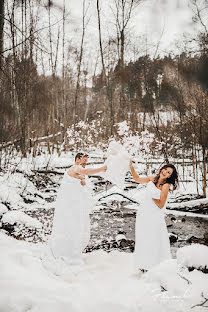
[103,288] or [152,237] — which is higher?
[152,237]

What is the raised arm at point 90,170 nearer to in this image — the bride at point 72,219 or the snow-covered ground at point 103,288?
the bride at point 72,219

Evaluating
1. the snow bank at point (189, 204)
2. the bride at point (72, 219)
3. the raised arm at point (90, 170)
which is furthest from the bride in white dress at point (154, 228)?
the snow bank at point (189, 204)

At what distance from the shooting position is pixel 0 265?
2801 mm

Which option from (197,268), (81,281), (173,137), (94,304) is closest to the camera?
(197,268)

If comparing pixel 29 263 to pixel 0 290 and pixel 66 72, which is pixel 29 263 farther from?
pixel 66 72

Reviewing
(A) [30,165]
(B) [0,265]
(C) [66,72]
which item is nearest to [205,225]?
(B) [0,265]

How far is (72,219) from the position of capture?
3.79 meters

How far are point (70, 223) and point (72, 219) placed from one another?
7cm

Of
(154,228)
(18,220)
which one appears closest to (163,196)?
(154,228)

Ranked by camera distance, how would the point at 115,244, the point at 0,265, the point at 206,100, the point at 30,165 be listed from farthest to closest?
the point at 30,165 → the point at 206,100 → the point at 115,244 → the point at 0,265

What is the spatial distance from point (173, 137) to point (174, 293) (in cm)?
1055

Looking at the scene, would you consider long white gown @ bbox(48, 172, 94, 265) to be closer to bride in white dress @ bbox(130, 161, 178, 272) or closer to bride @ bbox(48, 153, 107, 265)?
bride @ bbox(48, 153, 107, 265)

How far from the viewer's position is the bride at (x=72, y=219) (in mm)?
3719

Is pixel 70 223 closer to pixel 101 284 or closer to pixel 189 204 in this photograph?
pixel 101 284
